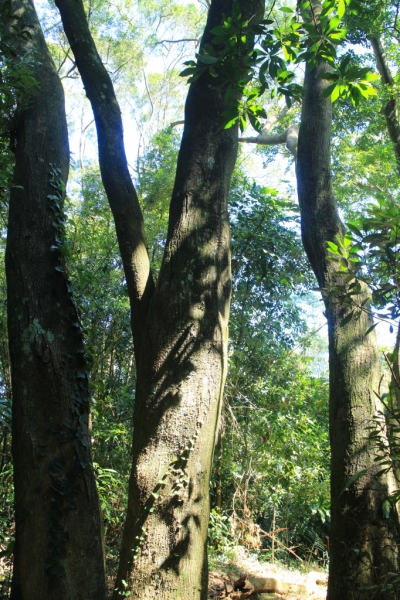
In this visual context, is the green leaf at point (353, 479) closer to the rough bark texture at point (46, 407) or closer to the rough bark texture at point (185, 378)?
the rough bark texture at point (185, 378)

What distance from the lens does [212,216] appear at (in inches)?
107

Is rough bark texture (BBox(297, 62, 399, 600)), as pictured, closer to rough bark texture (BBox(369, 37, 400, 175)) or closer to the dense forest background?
the dense forest background

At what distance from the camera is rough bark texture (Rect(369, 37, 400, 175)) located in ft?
25.4

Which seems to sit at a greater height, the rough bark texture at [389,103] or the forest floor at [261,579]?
the rough bark texture at [389,103]

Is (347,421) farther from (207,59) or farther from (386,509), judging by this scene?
(207,59)

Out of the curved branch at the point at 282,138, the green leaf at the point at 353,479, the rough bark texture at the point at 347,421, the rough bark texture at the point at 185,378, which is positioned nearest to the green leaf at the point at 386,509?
the rough bark texture at the point at 347,421

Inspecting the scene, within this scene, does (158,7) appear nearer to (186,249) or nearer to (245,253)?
(245,253)

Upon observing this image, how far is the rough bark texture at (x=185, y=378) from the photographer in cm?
221

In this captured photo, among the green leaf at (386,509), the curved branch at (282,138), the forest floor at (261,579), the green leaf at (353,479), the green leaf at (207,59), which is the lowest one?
the forest floor at (261,579)

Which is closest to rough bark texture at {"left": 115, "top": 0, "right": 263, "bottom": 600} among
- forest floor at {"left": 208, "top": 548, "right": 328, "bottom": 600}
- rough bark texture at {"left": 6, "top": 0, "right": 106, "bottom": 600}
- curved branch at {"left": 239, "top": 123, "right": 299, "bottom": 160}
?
rough bark texture at {"left": 6, "top": 0, "right": 106, "bottom": 600}

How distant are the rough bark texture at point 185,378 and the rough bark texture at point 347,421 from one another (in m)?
0.66

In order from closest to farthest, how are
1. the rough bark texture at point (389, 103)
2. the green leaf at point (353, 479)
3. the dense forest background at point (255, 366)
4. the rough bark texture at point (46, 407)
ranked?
1. the rough bark texture at point (46, 407)
2. the green leaf at point (353, 479)
3. the dense forest background at point (255, 366)
4. the rough bark texture at point (389, 103)

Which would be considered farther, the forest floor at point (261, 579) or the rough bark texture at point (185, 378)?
the forest floor at point (261, 579)

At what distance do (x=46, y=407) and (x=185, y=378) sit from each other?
0.67 meters
